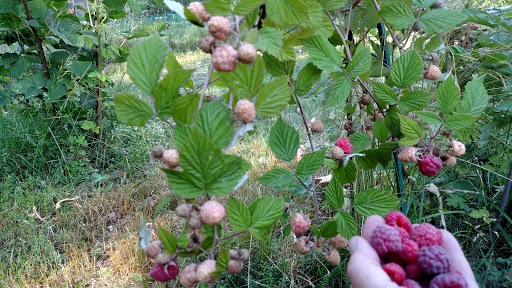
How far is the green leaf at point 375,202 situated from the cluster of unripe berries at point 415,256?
3 centimetres

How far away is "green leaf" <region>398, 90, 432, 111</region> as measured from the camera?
2.25ft

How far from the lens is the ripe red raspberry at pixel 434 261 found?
0.51 metres

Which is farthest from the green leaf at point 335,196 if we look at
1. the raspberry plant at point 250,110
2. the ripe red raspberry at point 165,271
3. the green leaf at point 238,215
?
the ripe red raspberry at point 165,271

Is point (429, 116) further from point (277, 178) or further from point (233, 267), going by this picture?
point (233, 267)

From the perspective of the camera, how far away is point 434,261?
515 mm

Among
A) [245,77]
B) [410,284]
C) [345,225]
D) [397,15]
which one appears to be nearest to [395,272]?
[410,284]

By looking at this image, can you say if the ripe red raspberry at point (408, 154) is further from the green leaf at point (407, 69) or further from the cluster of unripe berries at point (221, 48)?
the cluster of unripe berries at point (221, 48)

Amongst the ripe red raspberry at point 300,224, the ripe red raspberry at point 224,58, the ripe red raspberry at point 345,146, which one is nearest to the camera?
the ripe red raspberry at point 224,58

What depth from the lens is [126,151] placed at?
192 centimetres

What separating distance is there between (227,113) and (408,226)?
0.39m

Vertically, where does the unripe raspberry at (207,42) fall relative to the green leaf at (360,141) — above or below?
above

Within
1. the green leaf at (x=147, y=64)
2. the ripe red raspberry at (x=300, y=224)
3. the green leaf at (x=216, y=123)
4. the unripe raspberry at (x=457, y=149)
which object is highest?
the green leaf at (x=147, y=64)

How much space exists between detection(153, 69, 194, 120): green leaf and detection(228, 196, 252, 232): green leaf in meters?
0.14

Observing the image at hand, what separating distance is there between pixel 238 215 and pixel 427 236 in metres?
0.29
